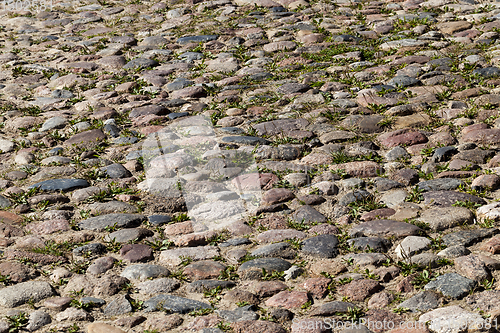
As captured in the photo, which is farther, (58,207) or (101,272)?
(58,207)

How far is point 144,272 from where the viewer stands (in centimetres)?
293

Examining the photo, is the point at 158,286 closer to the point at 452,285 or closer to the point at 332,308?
the point at 332,308

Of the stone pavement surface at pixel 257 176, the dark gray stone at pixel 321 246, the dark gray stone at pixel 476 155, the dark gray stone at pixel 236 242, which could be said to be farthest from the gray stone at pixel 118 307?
the dark gray stone at pixel 476 155

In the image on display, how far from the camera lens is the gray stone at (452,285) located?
8.29ft

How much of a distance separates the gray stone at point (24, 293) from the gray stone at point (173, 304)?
1.71ft

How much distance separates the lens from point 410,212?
324 centimetres

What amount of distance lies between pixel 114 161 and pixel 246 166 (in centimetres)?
104

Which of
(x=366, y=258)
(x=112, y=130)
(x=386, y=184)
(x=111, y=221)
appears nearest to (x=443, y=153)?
(x=386, y=184)

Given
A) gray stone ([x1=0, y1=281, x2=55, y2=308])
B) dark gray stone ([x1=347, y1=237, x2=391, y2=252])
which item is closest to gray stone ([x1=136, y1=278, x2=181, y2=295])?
gray stone ([x1=0, y1=281, x2=55, y2=308])

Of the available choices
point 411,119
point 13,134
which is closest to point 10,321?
point 13,134

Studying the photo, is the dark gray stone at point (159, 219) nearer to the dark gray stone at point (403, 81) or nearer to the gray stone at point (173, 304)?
the gray stone at point (173, 304)

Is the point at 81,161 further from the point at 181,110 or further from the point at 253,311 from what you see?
the point at 253,311

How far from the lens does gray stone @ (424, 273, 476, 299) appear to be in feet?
8.29

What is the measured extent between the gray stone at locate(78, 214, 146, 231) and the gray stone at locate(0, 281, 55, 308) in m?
0.61
